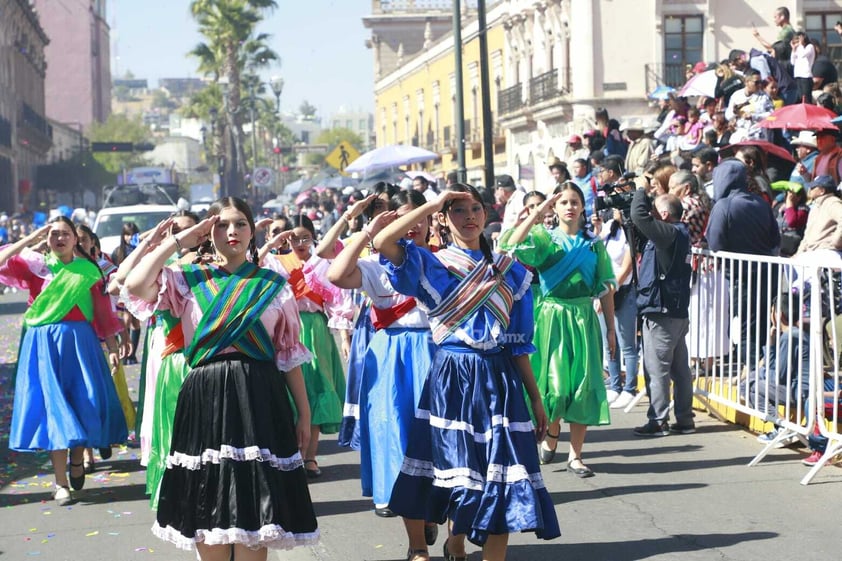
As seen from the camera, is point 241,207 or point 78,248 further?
point 78,248

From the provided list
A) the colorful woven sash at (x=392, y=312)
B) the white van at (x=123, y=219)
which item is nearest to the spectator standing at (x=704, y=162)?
the colorful woven sash at (x=392, y=312)

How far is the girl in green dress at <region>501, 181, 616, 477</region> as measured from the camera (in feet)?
29.1

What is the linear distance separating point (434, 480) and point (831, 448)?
3.43m

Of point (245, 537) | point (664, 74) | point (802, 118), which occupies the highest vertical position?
point (664, 74)

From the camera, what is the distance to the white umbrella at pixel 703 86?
1797 cm

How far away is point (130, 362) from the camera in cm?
1662

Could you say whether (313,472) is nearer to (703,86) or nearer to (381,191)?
(381,191)

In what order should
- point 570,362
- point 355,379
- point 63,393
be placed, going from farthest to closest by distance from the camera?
point 570,362
point 63,393
point 355,379

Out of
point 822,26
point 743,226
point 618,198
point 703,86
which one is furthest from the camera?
point 822,26

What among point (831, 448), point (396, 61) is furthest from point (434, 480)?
point (396, 61)

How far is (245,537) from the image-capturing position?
222 inches

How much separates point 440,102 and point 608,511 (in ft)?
176

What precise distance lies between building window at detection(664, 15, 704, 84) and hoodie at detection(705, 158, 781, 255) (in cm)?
2736

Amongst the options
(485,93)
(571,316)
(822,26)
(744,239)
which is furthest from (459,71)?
(822,26)
